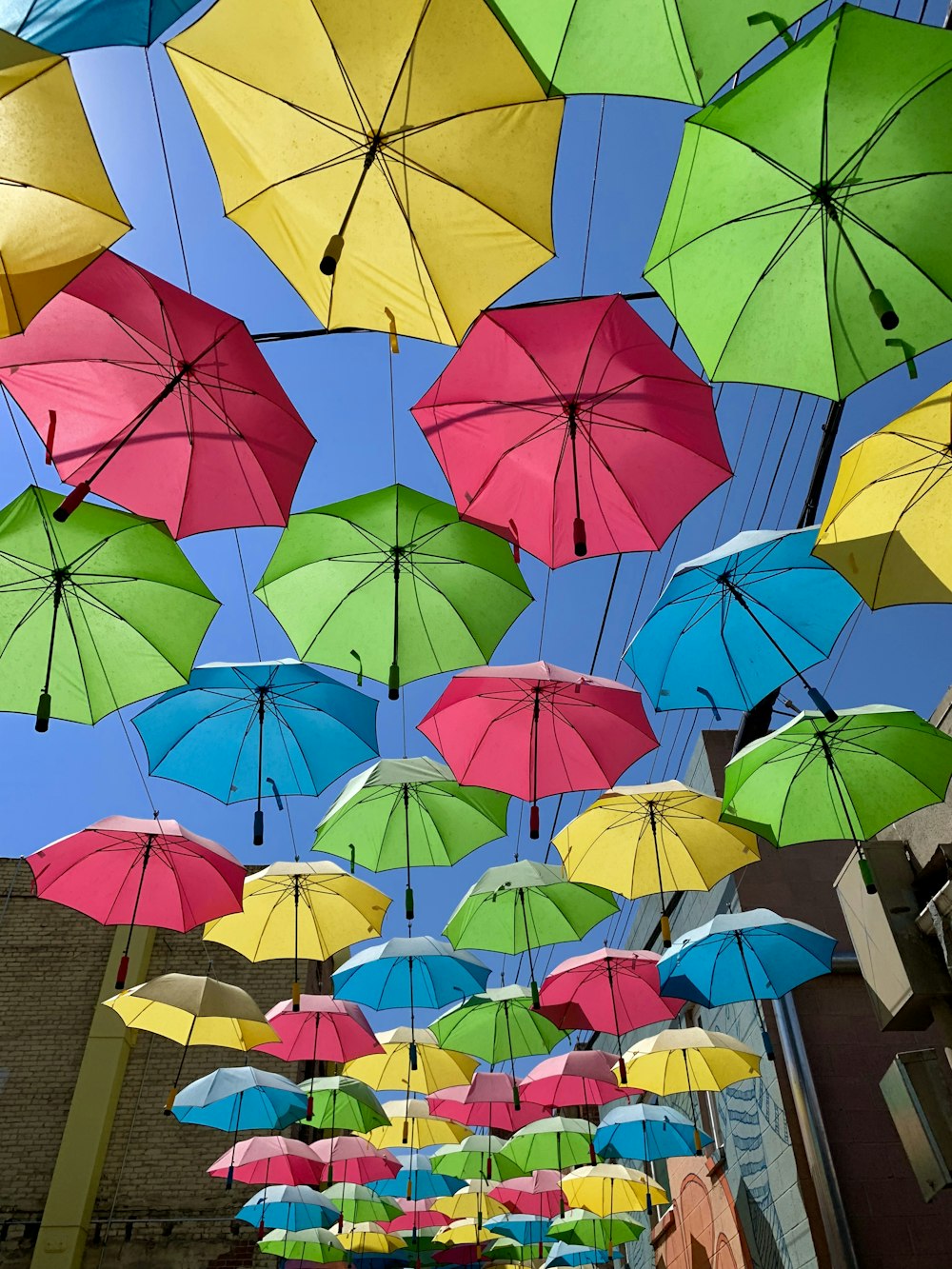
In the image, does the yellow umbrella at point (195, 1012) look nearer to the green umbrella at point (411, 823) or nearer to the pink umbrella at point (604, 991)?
the green umbrella at point (411, 823)

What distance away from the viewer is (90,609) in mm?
6586

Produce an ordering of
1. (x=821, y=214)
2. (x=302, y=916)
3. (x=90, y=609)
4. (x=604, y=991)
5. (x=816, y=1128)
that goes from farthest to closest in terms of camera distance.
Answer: (x=604, y=991), (x=302, y=916), (x=816, y=1128), (x=90, y=609), (x=821, y=214)

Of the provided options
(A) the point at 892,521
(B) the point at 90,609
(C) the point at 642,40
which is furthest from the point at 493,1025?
(C) the point at 642,40

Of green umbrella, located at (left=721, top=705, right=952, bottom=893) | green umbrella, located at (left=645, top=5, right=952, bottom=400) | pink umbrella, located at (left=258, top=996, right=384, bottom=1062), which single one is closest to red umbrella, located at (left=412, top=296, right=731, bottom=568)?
green umbrella, located at (left=645, top=5, right=952, bottom=400)

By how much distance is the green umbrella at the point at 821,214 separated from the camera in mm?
4078

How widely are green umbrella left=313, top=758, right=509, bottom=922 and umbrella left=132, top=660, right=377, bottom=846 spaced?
0.44 metres

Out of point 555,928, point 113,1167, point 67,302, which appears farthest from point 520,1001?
point 67,302

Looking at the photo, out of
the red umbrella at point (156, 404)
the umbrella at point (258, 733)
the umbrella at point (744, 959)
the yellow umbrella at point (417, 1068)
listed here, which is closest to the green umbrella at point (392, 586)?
the umbrella at point (258, 733)

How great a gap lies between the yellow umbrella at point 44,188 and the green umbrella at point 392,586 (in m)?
2.53

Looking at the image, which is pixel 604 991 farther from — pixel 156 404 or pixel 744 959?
pixel 156 404

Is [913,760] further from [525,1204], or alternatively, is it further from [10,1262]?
[10,1262]

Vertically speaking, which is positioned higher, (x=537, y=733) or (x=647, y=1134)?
(x=537, y=733)

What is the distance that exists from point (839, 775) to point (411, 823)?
3926 mm

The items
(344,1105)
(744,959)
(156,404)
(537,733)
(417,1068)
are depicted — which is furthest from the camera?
(344,1105)
